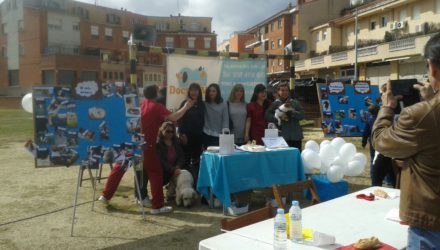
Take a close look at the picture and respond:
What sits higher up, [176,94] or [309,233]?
[176,94]

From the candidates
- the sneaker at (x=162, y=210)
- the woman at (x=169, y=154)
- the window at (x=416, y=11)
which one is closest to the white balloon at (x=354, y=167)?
the woman at (x=169, y=154)

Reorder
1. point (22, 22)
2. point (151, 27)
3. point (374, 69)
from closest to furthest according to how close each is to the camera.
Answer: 1. point (151, 27)
2. point (374, 69)
3. point (22, 22)

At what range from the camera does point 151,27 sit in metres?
6.06

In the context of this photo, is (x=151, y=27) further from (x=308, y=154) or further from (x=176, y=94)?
(x=308, y=154)

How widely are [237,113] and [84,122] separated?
252cm

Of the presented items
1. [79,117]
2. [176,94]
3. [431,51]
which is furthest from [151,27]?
[431,51]

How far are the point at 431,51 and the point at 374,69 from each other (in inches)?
1266

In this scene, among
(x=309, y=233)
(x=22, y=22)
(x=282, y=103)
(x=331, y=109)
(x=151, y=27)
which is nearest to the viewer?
(x=309, y=233)

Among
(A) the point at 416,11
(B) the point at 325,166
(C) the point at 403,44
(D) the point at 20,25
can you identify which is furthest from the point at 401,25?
(D) the point at 20,25

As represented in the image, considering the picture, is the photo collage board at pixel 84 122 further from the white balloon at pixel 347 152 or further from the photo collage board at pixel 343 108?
the photo collage board at pixel 343 108

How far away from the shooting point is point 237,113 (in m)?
6.49

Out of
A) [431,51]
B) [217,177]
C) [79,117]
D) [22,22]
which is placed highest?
[22,22]

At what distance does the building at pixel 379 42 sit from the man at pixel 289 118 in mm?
18567

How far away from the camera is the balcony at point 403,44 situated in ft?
85.9
